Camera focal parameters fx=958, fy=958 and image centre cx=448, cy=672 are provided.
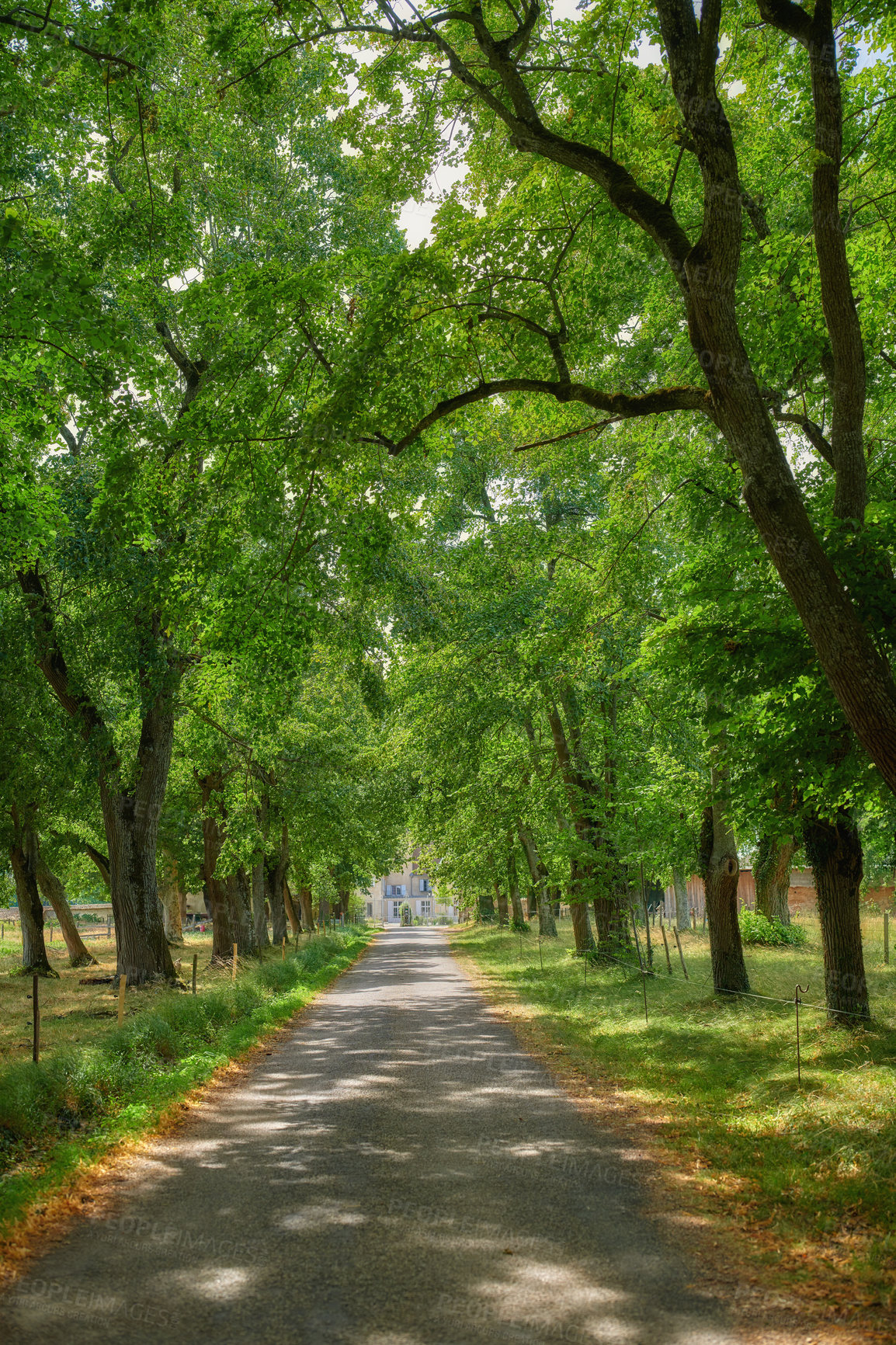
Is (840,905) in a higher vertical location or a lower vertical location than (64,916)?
higher

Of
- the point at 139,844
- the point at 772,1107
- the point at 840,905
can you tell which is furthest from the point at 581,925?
the point at 772,1107

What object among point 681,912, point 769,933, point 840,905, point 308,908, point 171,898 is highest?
point 840,905

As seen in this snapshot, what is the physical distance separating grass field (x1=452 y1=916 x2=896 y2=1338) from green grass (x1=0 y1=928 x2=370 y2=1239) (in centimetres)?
430

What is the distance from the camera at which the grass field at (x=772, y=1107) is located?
5203 mm

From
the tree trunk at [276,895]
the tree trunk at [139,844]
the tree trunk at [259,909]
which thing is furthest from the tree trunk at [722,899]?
the tree trunk at [276,895]

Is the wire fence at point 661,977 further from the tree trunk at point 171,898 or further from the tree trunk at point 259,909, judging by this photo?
the tree trunk at point 171,898

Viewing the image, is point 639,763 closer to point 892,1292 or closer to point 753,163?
point 753,163

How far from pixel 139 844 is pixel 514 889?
2651 cm

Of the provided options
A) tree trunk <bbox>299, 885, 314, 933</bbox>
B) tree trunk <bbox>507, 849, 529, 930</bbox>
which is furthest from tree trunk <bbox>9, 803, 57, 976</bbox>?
tree trunk <bbox>299, 885, 314, 933</bbox>

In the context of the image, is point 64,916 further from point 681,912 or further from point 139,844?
point 681,912

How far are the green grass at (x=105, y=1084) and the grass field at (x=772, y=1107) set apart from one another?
169 inches

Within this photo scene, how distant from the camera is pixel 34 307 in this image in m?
8.23

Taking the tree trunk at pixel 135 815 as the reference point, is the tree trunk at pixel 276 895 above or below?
below

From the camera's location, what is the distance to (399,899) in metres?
146
